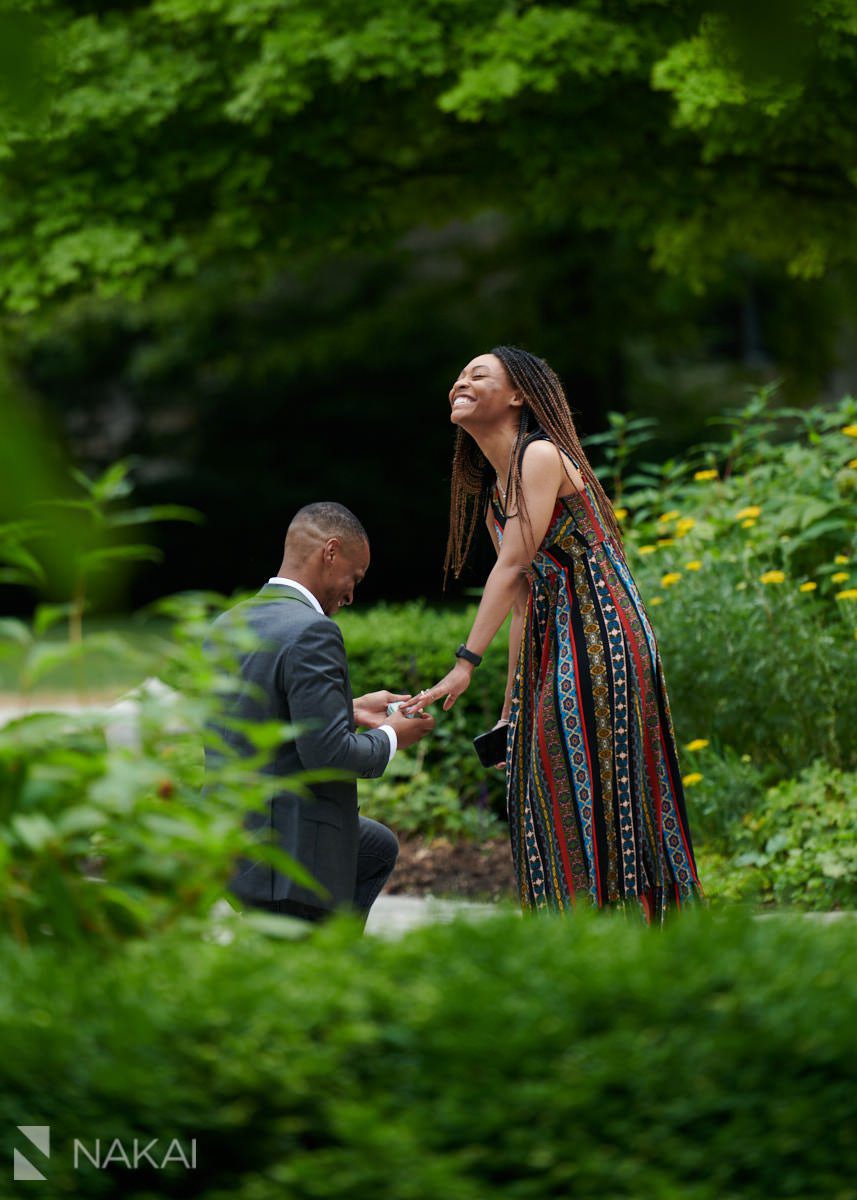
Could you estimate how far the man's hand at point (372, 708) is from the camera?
4.32 m

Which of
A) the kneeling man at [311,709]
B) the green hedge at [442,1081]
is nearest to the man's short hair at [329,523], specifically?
the kneeling man at [311,709]

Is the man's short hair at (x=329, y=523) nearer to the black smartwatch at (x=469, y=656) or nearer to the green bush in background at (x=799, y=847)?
the black smartwatch at (x=469, y=656)

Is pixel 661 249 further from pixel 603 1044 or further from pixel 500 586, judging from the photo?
pixel 603 1044

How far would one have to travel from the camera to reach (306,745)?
12.1 feet

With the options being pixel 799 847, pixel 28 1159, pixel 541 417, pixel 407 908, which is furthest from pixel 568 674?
pixel 28 1159

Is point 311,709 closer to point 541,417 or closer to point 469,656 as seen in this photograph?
point 469,656

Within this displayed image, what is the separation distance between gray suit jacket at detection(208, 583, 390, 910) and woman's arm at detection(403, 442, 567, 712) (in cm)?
47

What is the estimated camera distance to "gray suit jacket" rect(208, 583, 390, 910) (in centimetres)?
372

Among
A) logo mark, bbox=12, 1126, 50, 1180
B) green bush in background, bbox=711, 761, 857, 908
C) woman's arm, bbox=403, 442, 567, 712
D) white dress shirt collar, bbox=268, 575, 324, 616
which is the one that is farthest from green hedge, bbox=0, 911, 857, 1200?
green bush in background, bbox=711, 761, 857, 908

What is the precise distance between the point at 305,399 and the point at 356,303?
191 cm

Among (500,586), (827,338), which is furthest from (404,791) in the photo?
(827,338)

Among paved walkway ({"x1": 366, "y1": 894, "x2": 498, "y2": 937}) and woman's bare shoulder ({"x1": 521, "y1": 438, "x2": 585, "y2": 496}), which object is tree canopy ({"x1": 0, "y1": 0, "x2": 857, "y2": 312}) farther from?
woman's bare shoulder ({"x1": 521, "y1": 438, "x2": 585, "y2": 496})

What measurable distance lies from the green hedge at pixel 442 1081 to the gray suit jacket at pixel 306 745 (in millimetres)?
1525

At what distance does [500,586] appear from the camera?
13.9 feet
